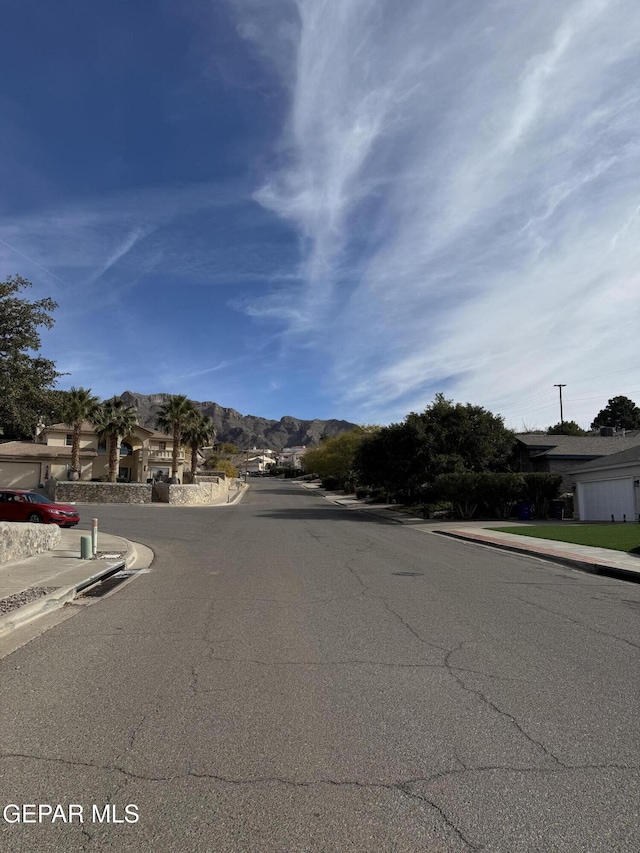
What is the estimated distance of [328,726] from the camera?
481cm

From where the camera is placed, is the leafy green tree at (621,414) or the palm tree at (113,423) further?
the leafy green tree at (621,414)

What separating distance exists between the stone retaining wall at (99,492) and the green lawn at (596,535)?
26542mm

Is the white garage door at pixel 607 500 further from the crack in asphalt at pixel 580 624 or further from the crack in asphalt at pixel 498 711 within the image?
the crack in asphalt at pixel 498 711

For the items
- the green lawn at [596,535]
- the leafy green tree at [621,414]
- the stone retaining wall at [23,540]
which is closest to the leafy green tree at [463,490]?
the green lawn at [596,535]

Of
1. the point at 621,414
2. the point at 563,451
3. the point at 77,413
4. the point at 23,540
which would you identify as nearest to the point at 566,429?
the point at 621,414

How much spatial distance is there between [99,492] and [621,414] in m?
80.8

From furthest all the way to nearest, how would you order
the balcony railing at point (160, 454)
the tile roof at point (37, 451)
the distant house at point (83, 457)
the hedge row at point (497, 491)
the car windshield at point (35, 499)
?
the balcony railing at point (160, 454) < the distant house at point (83, 457) < the tile roof at point (37, 451) < the hedge row at point (497, 491) < the car windshield at point (35, 499)

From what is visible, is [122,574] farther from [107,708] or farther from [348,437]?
[348,437]

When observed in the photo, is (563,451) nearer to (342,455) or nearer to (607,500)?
(607,500)

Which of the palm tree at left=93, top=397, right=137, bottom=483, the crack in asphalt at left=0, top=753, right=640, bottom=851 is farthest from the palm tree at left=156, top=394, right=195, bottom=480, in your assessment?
the crack in asphalt at left=0, top=753, right=640, bottom=851

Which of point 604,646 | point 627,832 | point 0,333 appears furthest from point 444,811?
point 0,333

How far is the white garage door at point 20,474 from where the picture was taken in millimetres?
55531

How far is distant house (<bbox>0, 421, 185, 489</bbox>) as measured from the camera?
56.0m

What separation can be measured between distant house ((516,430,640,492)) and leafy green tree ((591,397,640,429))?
55.0 metres
